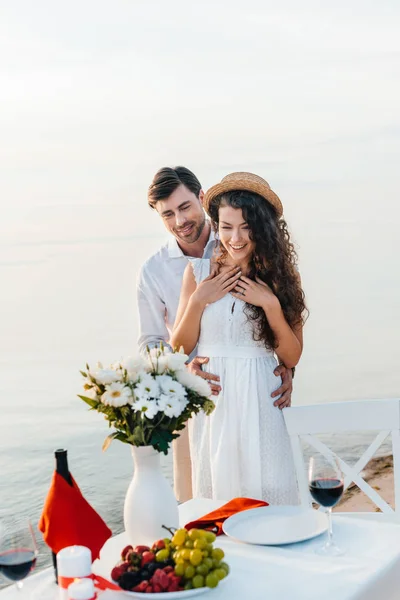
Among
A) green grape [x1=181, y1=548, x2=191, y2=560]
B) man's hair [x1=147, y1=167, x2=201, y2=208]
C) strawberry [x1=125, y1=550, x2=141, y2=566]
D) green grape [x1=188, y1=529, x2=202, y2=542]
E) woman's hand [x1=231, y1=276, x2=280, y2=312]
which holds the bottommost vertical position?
strawberry [x1=125, y1=550, x2=141, y2=566]

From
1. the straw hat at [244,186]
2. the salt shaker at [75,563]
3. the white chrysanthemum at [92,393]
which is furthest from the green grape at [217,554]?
the straw hat at [244,186]

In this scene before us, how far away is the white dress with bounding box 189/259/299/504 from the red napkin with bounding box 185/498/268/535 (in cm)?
63

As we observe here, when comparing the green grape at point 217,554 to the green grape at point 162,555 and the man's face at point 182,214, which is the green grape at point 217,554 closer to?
the green grape at point 162,555

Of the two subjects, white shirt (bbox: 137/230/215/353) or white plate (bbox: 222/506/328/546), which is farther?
white shirt (bbox: 137/230/215/353)

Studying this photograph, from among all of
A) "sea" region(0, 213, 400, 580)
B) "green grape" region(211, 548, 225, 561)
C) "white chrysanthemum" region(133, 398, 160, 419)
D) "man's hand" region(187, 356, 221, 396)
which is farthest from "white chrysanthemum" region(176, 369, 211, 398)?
"sea" region(0, 213, 400, 580)

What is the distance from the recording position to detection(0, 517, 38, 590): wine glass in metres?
1.61

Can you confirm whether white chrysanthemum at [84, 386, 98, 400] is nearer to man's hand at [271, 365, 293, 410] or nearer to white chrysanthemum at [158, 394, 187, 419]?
white chrysanthemum at [158, 394, 187, 419]

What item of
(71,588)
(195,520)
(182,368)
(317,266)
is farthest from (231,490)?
(317,266)

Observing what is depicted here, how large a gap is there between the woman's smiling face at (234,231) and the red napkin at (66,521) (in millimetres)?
1266

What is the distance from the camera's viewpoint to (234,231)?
2.81 m

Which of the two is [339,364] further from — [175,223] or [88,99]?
[175,223]

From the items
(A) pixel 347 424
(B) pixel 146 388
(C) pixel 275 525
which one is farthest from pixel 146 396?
(A) pixel 347 424

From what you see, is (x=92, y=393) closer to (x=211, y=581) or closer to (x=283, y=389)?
(x=211, y=581)

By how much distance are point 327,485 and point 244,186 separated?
4.21ft
